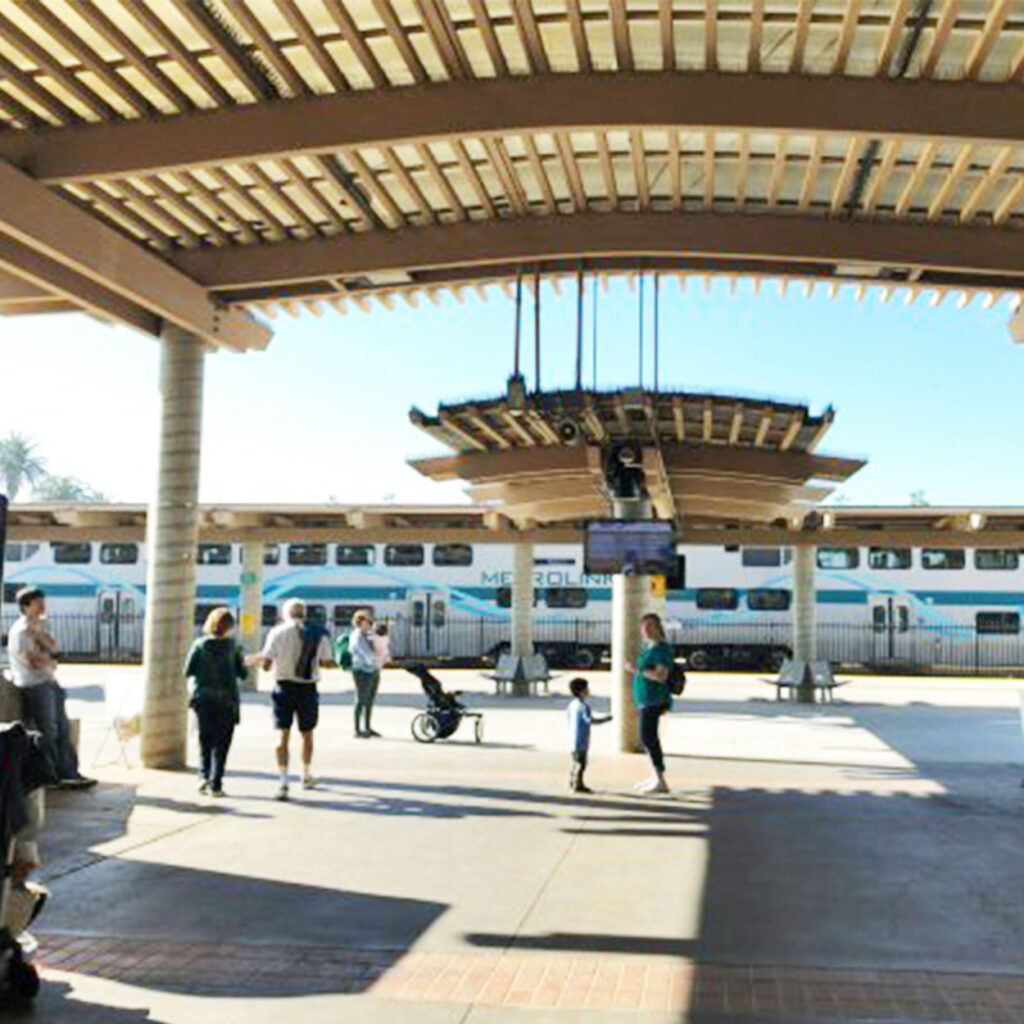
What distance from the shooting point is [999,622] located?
30078 millimetres

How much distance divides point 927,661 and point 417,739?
64.9 feet

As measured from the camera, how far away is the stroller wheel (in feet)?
47.0

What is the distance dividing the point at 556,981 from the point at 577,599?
26.8m

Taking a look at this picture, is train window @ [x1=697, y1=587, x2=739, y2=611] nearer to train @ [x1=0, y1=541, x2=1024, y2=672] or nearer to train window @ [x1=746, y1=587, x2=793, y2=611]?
train @ [x1=0, y1=541, x2=1024, y2=672]

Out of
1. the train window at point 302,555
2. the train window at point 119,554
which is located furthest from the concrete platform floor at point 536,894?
the train window at point 119,554

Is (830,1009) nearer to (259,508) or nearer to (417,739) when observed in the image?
(417,739)

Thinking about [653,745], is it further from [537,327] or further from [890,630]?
[890,630]

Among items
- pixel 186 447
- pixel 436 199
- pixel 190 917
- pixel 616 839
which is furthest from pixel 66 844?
pixel 436 199

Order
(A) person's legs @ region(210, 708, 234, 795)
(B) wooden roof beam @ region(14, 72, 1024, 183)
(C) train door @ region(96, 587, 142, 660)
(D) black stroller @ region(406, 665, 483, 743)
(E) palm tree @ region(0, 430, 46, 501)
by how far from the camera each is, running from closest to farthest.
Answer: (B) wooden roof beam @ region(14, 72, 1024, 183), (A) person's legs @ region(210, 708, 234, 795), (D) black stroller @ region(406, 665, 483, 743), (C) train door @ region(96, 587, 142, 660), (E) palm tree @ region(0, 430, 46, 501)

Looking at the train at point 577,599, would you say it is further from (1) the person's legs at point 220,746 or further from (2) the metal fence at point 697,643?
(1) the person's legs at point 220,746

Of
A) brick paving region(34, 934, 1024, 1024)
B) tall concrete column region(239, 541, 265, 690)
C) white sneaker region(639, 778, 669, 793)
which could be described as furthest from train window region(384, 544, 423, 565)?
brick paving region(34, 934, 1024, 1024)

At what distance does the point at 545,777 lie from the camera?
11.2m

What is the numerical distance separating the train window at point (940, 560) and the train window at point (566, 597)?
882 cm

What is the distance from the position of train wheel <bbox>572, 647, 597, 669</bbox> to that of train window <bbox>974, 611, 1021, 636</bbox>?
9.83m
